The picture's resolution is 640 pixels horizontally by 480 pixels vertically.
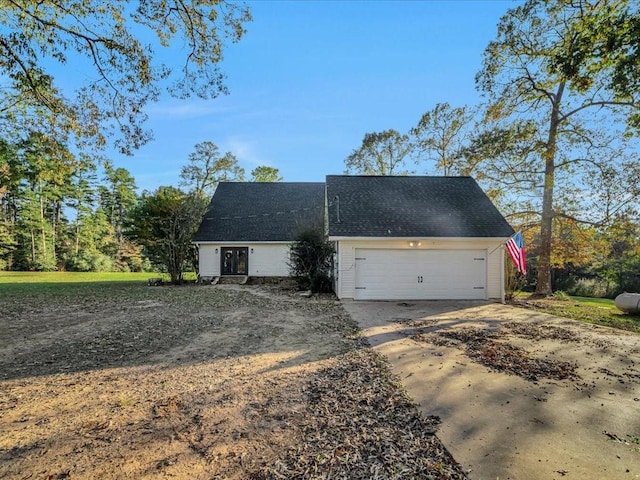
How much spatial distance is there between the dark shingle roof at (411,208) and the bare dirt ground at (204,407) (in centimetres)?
609

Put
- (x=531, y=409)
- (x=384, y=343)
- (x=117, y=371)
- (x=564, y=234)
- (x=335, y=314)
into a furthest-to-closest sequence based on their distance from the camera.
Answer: (x=564, y=234), (x=335, y=314), (x=384, y=343), (x=117, y=371), (x=531, y=409)

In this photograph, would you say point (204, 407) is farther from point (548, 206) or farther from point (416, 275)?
point (548, 206)

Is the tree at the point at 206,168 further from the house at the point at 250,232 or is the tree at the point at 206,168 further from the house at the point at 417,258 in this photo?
the house at the point at 417,258

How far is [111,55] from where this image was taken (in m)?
6.70

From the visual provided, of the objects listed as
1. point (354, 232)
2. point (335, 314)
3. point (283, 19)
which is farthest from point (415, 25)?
point (335, 314)

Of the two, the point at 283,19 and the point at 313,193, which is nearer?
the point at 283,19

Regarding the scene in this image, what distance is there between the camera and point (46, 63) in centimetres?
670

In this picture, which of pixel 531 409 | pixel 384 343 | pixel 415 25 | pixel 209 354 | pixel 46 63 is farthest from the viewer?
pixel 415 25

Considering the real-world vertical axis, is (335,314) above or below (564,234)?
below

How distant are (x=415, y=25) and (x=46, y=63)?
8.20 m

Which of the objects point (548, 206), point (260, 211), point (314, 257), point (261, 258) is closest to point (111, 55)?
point (314, 257)

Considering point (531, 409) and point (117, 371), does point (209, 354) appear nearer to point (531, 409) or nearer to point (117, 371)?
point (117, 371)

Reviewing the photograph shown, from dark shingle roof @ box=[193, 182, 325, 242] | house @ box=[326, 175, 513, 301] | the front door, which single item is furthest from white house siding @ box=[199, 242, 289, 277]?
house @ box=[326, 175, 513, 301]

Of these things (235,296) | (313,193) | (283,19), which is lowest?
(235,296)
